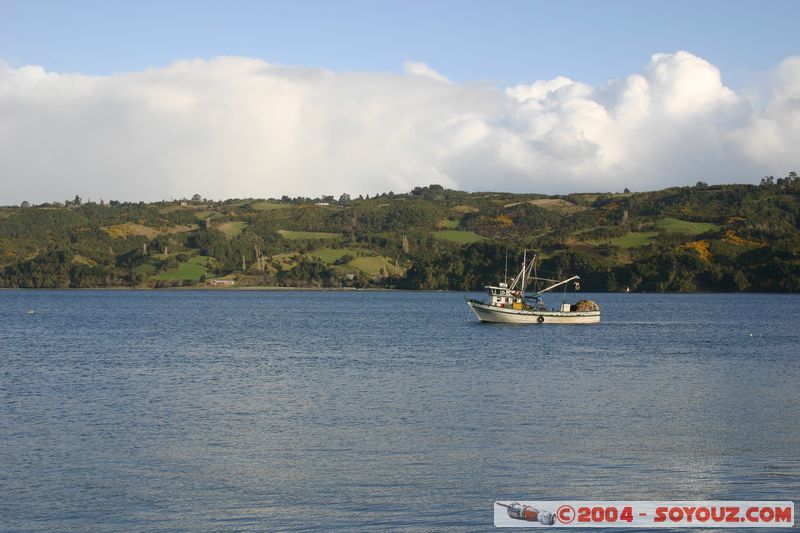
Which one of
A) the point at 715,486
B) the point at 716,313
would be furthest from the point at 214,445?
the point at 716,313

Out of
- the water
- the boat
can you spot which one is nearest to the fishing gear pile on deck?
the water

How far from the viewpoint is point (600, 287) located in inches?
7805

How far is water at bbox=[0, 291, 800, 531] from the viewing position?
64.5 ft

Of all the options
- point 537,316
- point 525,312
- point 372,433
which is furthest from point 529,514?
point 537,316

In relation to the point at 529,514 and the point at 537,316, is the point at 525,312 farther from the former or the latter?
the point at 529,514

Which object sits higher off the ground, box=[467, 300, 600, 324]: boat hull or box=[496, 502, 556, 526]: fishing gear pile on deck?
box=[467, 300, 600, 324]: boat hull

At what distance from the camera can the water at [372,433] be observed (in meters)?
19.7

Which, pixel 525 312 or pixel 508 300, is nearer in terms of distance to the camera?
pixel 525 312

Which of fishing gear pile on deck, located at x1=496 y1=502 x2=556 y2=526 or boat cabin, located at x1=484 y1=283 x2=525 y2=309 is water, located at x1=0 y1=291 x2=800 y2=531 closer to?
fishing gear pile on deck, located at x1=496 y1=502 x2=556 y2=526

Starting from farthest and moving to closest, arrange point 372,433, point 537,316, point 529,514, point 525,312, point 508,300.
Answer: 1. point 508,300
2. point 537,316
3. point 525,312
4. point 372,433
5. point 529,514

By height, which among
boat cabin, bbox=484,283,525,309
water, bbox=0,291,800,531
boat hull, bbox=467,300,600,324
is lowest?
water, bbox=0,291,800,531

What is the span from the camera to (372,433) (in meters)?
27.5

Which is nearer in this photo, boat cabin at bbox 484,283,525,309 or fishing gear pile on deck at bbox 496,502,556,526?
fishing gear pile on deck at bbox 496,502,556,526

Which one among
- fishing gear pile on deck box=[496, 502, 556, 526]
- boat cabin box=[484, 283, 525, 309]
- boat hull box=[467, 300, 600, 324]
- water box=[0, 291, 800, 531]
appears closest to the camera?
fishing gear pile on deck box=[496, 502, 556, 526]
